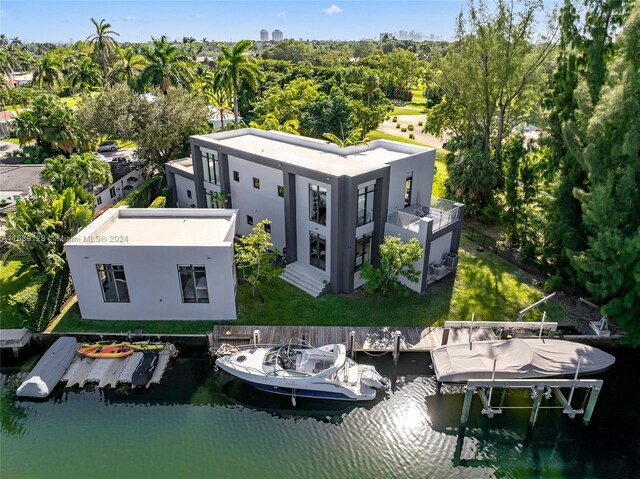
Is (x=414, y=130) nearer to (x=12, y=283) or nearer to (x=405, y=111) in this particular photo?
(x=405, y=111)

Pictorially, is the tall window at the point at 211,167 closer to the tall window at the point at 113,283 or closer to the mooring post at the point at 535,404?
the tall window at the point at 113,283

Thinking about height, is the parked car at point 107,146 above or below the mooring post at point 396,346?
above

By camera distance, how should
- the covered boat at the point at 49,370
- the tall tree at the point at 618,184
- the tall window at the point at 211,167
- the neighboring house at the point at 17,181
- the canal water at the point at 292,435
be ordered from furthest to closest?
the neighboring house at the point at 17,181 < the tall window at the point at 211,167 < the covered boat at the point at 49,370 < the tall tree at the point at 618,184 < the canal water at the point at 292,435

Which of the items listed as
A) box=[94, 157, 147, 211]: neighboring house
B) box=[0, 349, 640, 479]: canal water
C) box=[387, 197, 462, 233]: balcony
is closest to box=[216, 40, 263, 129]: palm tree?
box=[94, 157, 147, 211]: neighboring house

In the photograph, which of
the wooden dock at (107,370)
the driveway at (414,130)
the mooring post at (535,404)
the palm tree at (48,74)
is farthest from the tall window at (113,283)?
the driveway at (414,130)

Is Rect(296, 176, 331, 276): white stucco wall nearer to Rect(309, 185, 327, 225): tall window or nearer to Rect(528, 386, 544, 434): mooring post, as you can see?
Rect(309, 185, 327, 225): tall window
